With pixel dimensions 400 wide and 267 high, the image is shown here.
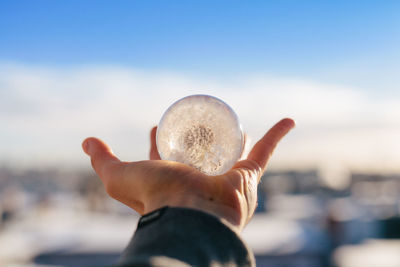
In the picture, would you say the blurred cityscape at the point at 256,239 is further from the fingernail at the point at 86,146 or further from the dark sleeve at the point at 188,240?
the dark sleeve at the point at 188,240

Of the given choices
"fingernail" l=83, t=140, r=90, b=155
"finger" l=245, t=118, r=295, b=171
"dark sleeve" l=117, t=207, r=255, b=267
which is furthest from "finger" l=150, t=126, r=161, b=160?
"dark sleeve" l=117, t=207, r=255, b=267

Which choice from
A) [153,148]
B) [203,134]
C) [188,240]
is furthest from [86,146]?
[188,240]

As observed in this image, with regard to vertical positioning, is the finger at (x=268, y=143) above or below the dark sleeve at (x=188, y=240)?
above

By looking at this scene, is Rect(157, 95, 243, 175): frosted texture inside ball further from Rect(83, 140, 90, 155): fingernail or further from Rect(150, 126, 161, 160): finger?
Rect(83, 140, 90, 155): fingernail

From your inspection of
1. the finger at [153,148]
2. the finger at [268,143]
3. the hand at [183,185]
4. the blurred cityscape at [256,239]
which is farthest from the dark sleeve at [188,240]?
the blurred cityscape at [256,239]

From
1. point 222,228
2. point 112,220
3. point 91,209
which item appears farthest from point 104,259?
point 91,209

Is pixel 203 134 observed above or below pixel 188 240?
above

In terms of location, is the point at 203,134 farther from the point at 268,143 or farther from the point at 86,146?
the point at 86,146
